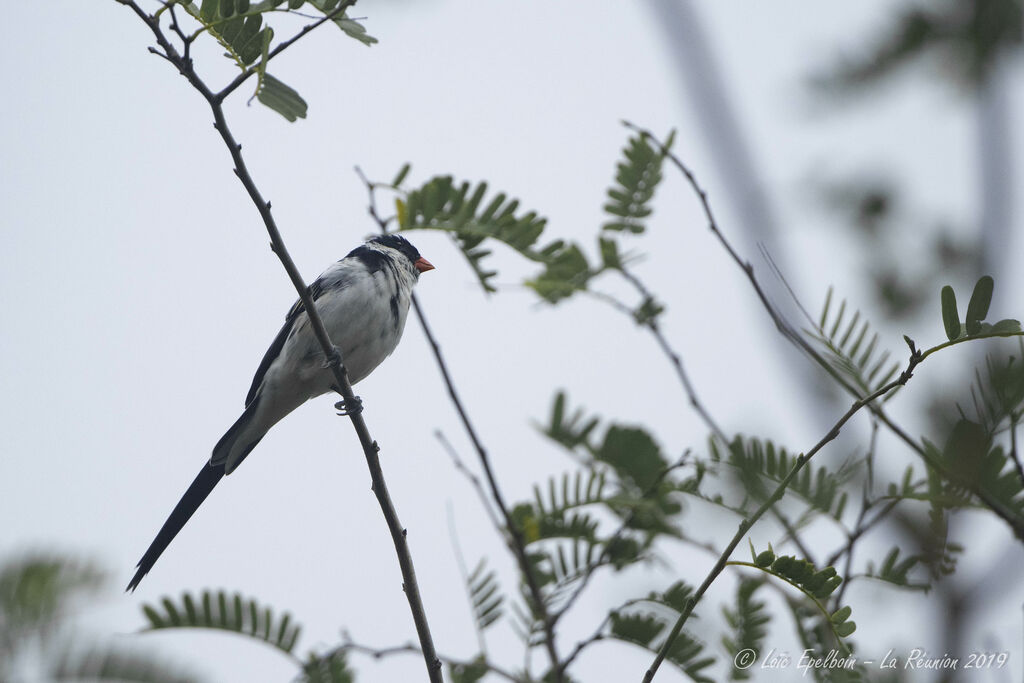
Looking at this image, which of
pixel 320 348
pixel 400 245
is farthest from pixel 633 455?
pixel 400 245

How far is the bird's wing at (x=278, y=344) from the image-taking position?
5254mm

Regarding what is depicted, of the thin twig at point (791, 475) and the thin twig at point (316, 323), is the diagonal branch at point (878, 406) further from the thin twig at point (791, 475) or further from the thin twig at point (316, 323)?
the thin twig at point (316, 323)

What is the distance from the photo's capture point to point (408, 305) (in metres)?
5.42

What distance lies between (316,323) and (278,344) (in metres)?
2.24

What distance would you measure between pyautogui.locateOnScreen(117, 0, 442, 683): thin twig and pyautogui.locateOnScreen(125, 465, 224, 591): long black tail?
151cm

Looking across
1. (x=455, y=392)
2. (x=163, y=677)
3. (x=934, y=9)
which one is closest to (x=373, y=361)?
(x=455, y=392)

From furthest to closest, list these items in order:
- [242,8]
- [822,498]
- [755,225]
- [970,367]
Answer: [822,498] < [242,8] < [970,367] < [755,225]

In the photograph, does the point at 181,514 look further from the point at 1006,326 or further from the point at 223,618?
the point at 1006,326

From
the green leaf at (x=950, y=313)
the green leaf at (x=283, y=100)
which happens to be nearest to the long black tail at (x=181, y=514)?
the green leaf at (x=283, y=100)

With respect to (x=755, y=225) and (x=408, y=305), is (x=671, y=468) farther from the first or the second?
(x=408, y=305)

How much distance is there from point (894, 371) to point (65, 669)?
6.11ft

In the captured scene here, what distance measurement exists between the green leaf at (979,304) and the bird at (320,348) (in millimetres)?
3492

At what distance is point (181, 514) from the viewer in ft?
15.0

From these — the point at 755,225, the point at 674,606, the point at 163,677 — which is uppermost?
the point at 755,225
